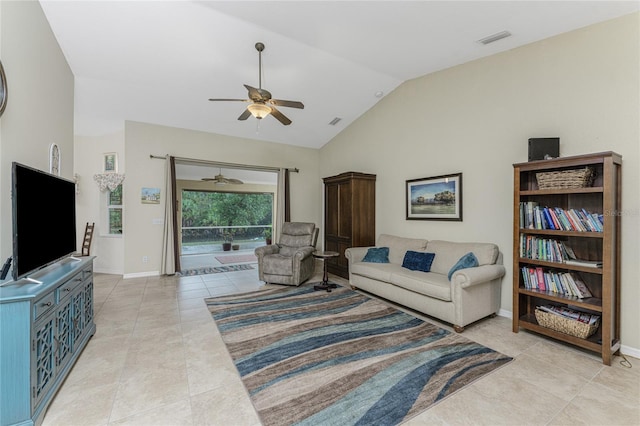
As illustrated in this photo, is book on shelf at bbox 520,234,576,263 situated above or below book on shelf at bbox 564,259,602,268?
above

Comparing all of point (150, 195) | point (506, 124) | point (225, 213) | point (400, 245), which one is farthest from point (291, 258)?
point (225, 213)

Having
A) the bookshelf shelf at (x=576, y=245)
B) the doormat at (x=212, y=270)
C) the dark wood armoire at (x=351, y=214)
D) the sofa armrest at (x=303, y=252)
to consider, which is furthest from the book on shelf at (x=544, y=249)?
the doormat at (x=212, y=270)

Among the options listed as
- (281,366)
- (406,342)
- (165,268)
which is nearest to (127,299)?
(165,268)

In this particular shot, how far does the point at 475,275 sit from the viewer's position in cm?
304

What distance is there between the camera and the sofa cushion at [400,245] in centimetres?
428

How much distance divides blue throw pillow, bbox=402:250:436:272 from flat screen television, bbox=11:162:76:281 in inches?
155

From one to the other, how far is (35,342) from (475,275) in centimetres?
371

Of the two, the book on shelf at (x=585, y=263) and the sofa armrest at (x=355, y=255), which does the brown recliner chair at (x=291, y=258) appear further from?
the book on shelf at (x=585, y=263)

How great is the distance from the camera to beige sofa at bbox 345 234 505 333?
10.0ft

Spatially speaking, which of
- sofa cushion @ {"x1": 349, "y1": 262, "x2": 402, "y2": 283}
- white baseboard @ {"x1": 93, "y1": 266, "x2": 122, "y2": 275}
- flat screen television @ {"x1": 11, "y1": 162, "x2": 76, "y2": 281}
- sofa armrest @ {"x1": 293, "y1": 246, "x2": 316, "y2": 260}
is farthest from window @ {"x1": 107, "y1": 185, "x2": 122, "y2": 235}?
sofa cushion @ {"x1": 349, "y1": 262, "x2": 402, "y2": 283}

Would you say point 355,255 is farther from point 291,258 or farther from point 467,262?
point 467,262

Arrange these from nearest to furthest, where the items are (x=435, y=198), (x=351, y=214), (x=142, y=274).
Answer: (x=435, y=198) → (x=351, y=214) → (x=142, y=274)

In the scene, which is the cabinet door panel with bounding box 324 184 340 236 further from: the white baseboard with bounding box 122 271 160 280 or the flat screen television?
the flat screen television

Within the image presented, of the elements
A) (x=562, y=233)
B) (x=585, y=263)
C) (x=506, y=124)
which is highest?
(x=506, y=124)
